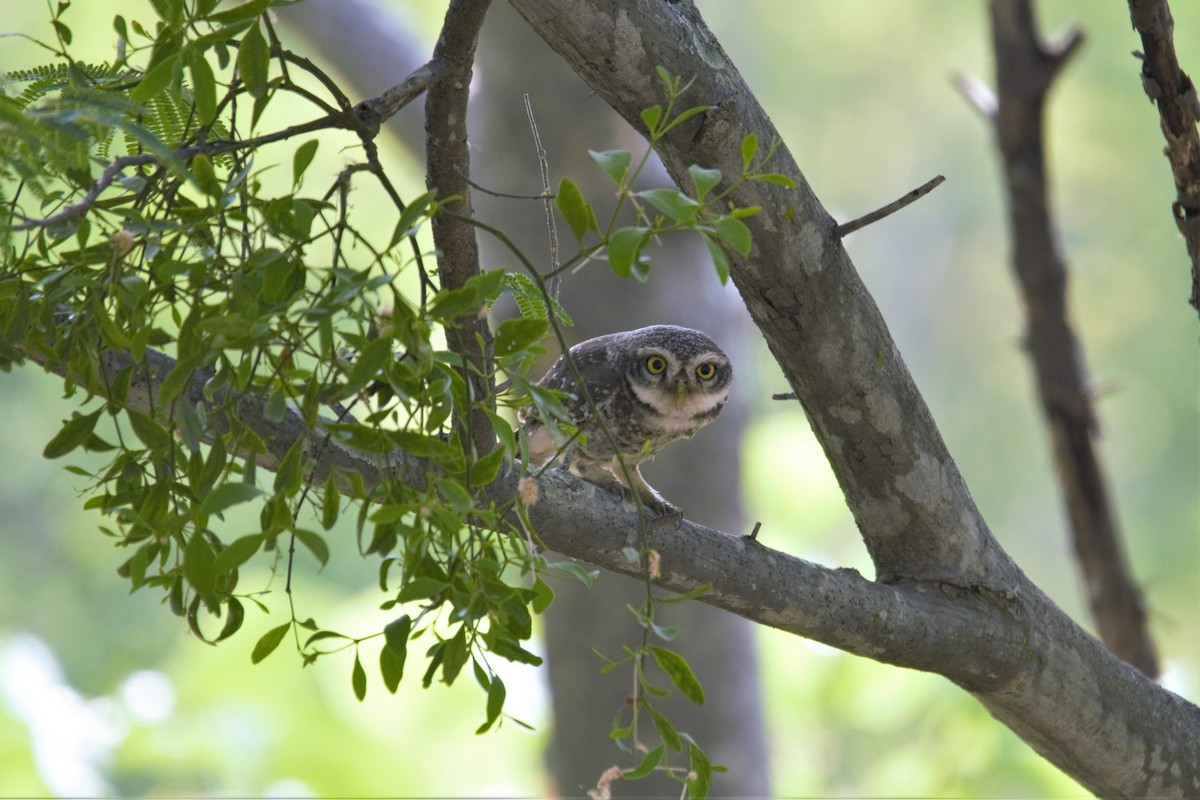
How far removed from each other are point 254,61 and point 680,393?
1.25 m

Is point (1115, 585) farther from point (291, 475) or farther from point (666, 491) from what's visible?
point (291, 475)

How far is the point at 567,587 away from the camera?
3.02 m

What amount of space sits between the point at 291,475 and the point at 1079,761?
1381 millimetres

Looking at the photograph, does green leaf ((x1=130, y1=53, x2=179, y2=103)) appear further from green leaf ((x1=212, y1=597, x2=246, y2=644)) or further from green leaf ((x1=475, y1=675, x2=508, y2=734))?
green leaf ((x1=475, y1=675, x2=508, y2=734))

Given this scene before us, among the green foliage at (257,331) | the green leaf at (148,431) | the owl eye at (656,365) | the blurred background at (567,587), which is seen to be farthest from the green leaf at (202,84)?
the owl eye at (656,365)

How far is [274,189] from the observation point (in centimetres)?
512

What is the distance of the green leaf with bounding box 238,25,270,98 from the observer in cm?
87

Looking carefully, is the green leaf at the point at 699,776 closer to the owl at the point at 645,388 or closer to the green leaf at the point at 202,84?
the green leaf at the point at 202,84

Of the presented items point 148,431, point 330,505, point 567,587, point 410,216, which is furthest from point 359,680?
point 567,587

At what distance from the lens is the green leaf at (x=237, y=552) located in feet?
2.68

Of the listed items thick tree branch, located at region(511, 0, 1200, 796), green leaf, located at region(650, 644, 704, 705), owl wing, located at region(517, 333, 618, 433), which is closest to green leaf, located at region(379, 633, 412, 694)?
green leaf, located at region(650, 644, 704, 705)

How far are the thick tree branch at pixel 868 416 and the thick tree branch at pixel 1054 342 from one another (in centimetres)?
136

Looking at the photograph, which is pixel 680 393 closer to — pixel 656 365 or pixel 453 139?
pixel 656 365

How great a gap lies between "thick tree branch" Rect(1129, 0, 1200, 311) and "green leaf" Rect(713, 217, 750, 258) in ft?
3.44
